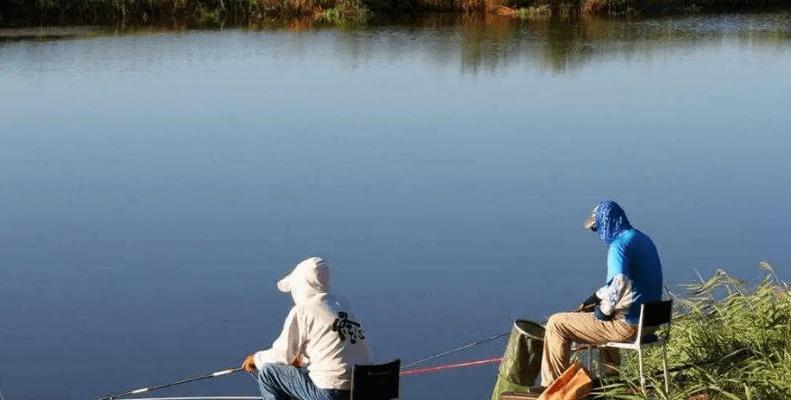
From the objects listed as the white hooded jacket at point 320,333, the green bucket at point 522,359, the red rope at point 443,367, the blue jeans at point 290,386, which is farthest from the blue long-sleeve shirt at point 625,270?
the red rope at point 443,367

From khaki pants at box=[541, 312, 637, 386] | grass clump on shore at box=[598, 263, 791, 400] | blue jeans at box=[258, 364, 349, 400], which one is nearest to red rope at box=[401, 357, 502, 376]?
grass clump on shore at box=[598, 263, 791, 400]

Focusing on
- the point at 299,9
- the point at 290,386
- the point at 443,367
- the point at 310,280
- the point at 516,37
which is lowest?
the point at 516,37

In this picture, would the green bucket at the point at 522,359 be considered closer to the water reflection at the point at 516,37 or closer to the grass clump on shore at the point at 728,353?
the grass clump on shore at the point at 728,353

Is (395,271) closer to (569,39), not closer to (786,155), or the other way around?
(786,155)

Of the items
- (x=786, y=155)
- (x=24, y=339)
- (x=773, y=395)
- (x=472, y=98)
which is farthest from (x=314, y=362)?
(x=472, y=98)

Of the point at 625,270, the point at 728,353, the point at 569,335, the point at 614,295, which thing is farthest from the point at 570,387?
the point at 728,353

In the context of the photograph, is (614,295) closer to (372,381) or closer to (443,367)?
(372,381)

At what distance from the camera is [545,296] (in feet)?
29.7

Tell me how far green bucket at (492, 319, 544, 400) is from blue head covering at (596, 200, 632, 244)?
60 centimetres

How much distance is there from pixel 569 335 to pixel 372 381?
1107 mm

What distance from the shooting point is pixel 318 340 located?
4926 mm

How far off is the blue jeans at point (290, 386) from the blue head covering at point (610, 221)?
126 cm

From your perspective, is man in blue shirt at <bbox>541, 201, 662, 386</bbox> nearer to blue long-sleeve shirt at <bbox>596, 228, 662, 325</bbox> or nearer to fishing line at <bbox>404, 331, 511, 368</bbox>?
blue long-sleeve shirt at <bbox>596, 228, 662, 325</bbox>

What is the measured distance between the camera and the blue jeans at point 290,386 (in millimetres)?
4973
